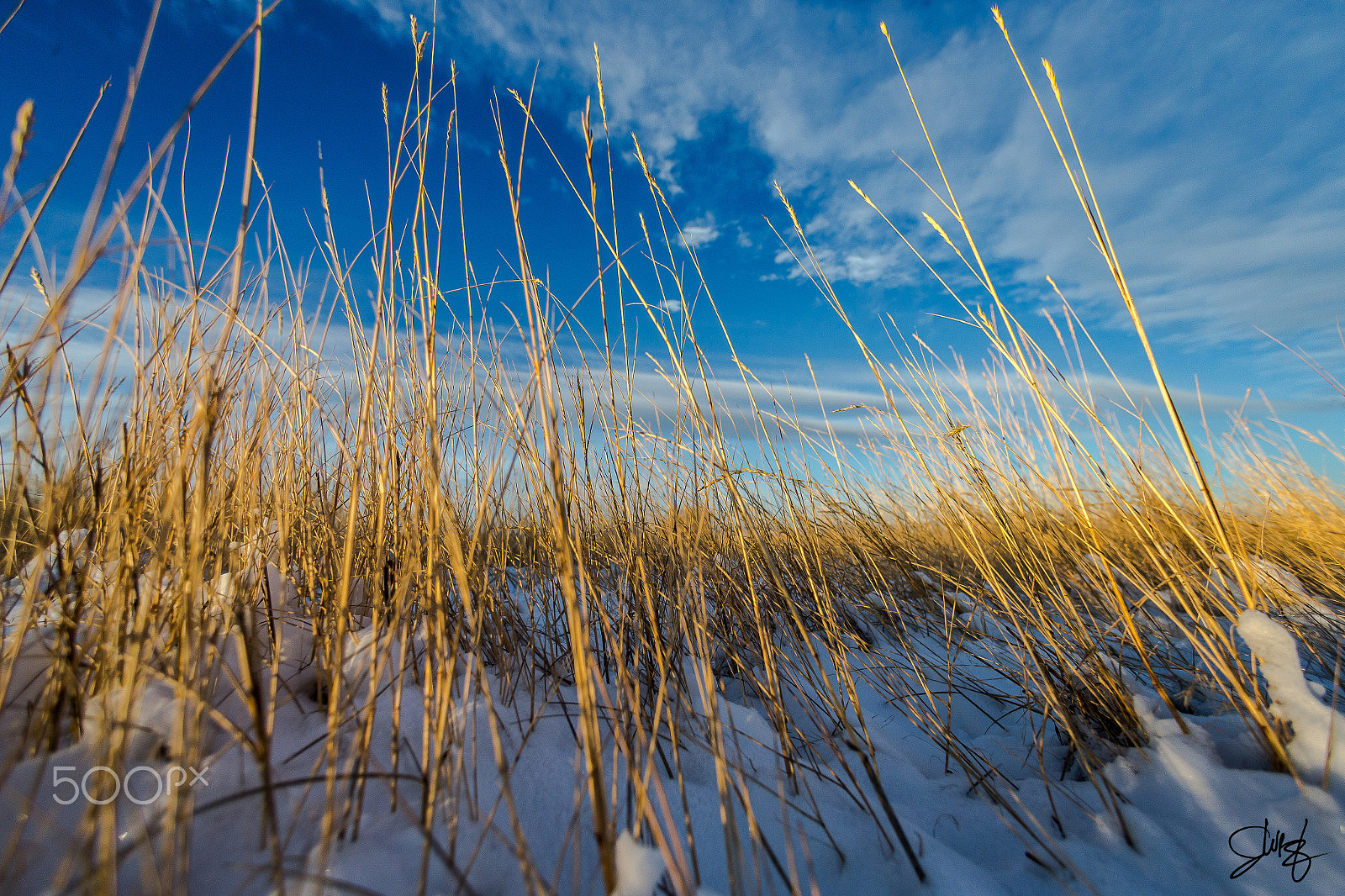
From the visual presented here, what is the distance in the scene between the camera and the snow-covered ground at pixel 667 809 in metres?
0.55

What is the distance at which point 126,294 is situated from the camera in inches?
25.3

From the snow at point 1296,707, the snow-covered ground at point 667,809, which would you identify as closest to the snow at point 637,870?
the snow-covered ground at point 667,809

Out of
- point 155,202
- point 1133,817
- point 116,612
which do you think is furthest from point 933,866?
point 155,202

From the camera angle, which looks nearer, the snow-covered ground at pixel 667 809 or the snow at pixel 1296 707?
the snow-covered ground at pixel 667 809
